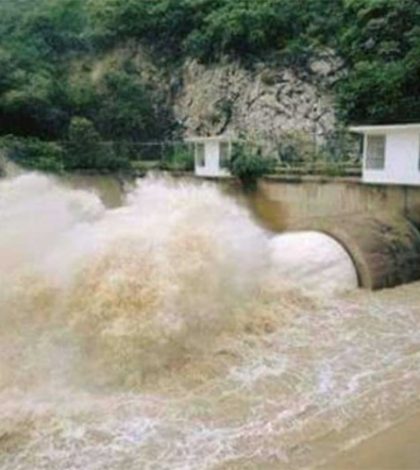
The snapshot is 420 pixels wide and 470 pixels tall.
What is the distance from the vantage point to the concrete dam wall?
33.8 feet

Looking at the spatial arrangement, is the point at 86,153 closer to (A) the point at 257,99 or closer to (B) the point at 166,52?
(A) the point at 257,99

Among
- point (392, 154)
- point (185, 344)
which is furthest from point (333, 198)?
point (185, 344)

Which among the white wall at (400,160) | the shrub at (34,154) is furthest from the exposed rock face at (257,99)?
the white wall at (400,160)

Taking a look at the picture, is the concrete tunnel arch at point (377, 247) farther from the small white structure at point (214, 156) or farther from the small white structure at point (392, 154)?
the small white structure at point (214, 156)

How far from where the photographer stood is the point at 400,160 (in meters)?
13.7

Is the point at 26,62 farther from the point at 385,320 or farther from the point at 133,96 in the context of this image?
the point at 385,320

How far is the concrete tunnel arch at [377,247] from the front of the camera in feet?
33.3

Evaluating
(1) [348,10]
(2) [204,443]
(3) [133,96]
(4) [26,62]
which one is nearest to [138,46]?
(3) [133,96]

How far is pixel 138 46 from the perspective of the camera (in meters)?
26.8

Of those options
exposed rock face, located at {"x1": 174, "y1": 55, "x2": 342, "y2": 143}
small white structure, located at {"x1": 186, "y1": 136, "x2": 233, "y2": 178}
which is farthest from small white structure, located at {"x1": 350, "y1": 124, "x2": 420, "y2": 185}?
exposed rock face, located at {"x1": 174, "y1": 55, "x2": 342, "y2": 143}

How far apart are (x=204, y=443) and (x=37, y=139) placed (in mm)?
18712

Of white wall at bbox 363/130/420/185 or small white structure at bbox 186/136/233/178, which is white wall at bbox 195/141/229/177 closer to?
small white structure at bbox 186/136/233/178

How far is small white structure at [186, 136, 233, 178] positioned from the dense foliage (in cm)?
435

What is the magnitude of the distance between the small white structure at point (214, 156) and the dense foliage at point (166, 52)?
14.3ft
